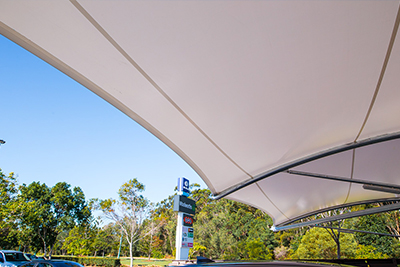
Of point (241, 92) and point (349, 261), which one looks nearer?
point (241, 92)

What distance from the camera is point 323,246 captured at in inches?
856

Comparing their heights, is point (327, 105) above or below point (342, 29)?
below

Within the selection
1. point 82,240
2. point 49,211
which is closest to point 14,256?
point 49,211

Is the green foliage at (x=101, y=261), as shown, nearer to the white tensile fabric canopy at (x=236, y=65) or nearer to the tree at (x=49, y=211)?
the tree at (x=49, y=211)

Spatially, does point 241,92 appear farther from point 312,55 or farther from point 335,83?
point 335,83

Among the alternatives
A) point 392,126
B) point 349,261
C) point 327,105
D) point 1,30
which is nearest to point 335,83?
point 327,105

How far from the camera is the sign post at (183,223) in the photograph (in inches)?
857

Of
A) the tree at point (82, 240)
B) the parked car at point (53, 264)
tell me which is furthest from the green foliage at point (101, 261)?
the parked car at point (53, 264)

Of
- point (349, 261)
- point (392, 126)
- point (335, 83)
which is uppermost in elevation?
point (335, 83)

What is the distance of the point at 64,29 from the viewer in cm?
217

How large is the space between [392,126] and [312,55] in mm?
1789

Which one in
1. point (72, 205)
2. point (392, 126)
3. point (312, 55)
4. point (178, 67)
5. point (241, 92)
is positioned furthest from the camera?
point (72, 205)

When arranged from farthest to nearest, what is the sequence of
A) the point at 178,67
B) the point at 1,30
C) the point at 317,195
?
the point at 317,195 < the point at 178,67 < the point at 1,30

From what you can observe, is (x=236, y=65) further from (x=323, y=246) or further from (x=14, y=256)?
(x=323, y=246)
